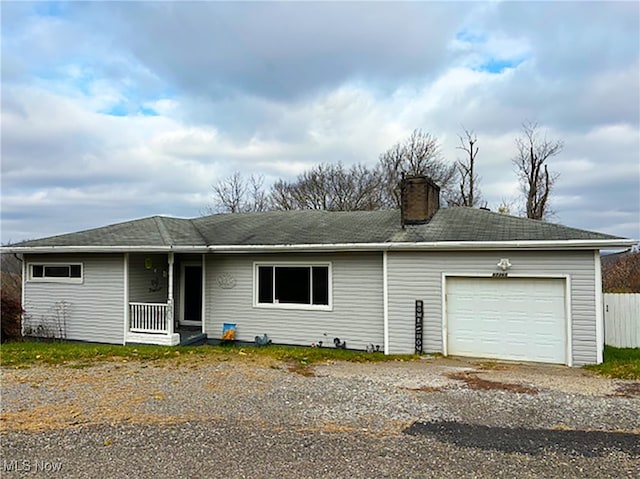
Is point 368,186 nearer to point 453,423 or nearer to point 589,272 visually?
point 589,272

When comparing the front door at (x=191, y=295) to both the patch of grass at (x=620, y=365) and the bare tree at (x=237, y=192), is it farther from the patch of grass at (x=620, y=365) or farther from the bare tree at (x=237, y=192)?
the bare tree at (x=237, y=192)

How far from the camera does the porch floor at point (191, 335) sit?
11.2m

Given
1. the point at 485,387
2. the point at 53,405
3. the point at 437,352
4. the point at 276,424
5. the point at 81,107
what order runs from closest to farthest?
the point at 276,424 < the point at 53,405 < the point at 485,387 < the point at 437,352 < the point at 81,107

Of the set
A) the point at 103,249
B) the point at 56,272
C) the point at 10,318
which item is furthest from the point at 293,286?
the point at 10,318

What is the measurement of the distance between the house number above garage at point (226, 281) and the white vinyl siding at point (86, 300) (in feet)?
8.12

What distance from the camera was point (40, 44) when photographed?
9.85m

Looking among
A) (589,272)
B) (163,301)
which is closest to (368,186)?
(163,301)

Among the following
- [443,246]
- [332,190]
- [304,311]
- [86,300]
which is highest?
[332,190]

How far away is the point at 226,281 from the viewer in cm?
1172

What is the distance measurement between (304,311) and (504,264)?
482 cm

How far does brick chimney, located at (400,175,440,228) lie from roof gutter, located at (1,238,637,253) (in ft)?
5.35

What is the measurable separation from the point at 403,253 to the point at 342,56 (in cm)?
634

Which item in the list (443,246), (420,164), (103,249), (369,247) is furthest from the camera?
(420,164)

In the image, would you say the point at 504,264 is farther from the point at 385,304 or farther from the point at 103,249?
the point at 103,249
